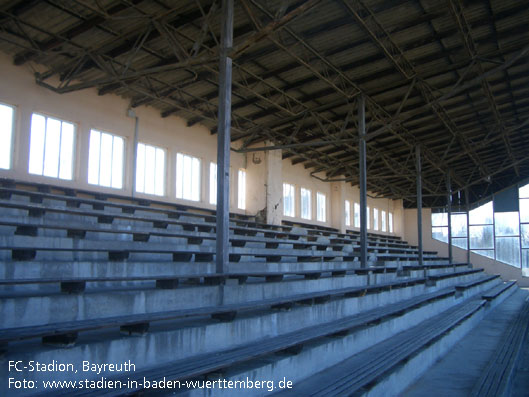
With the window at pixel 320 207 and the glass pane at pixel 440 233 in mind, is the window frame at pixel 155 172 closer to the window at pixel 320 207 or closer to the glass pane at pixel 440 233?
the window at pixel 320 207

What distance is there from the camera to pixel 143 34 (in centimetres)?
945

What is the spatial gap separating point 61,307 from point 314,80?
9955mm

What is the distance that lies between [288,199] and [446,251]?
1605cm

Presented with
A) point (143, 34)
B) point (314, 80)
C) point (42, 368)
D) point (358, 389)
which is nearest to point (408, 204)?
point (314, 80)

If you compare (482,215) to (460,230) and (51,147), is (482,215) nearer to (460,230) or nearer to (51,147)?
(460,230)

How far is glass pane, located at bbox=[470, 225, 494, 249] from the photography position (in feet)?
99.9

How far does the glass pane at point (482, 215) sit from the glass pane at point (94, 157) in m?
26.1

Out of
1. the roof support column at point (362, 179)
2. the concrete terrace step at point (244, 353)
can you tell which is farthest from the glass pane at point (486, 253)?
the concrete terrace step at point (244, 353)

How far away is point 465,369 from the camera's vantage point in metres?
7.59

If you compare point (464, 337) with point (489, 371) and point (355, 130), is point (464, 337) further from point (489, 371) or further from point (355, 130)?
point (355, 130)

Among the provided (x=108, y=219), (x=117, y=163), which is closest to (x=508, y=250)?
(x=117, y=163)

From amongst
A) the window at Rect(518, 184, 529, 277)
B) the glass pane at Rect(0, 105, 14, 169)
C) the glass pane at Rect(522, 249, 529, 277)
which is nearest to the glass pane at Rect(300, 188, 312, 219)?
the glass pane at Rect(0, 105, 14, 169)

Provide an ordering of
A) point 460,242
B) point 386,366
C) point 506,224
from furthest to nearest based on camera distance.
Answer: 1. point 460,242
2. point 506,224
3. point 386,366

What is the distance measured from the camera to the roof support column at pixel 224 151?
22.4 ft
